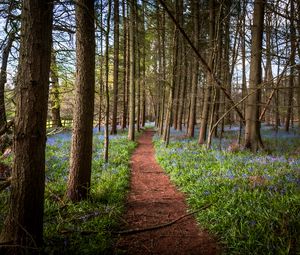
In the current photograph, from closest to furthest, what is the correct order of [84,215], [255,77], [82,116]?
[84,215] < [82,116] < [255,77]

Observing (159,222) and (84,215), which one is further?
(159,222)

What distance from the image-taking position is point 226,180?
23.5 ft

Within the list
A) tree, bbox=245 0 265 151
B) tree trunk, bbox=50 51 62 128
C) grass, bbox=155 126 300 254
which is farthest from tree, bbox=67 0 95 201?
tree, bbox=245 0 265 151

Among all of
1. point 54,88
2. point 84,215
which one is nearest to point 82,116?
point 84,215

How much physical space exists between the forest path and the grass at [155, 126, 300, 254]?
0.28 meters

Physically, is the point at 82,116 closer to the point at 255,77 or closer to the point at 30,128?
the point at 30,128

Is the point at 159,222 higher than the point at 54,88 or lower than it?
lower

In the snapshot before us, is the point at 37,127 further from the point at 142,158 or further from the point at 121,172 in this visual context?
the point at 142,158

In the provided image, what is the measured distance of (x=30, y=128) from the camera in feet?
11.5

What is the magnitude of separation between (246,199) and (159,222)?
2055mm

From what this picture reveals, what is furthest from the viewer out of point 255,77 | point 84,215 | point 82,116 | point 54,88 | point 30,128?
point 54,88

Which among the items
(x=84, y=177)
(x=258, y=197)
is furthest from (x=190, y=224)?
(x=84, y=177)

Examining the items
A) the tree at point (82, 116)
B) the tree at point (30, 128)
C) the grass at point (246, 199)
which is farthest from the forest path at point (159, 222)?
the tree at point (30, 128)

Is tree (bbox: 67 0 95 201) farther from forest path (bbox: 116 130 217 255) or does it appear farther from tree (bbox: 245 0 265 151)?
tree (bbox: 245 0 265 151)
